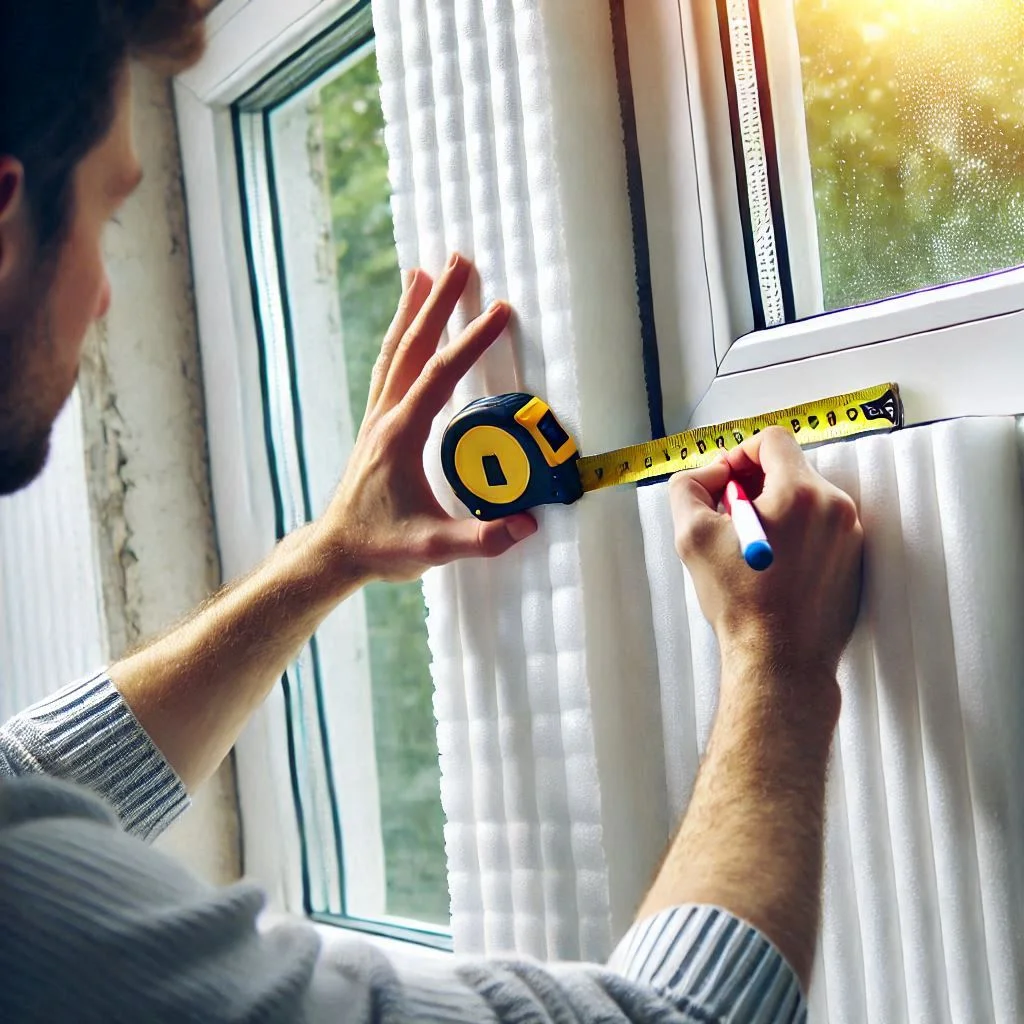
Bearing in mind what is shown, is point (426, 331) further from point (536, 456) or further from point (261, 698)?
point (261, 698)

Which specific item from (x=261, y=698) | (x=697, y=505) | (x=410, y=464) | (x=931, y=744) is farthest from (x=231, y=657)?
(x=931, y=744)

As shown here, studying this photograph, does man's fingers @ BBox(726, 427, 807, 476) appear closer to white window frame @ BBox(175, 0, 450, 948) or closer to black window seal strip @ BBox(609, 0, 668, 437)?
black window seal strip @ BBox(609, 0, 668, 437)

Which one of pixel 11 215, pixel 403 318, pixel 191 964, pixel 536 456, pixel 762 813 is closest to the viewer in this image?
pixel 191 964

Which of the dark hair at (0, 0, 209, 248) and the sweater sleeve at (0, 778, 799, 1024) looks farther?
the dark hair at (0, 0, 209, 248)

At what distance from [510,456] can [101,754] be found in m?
0.48

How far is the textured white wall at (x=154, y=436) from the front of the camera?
1.40 meters

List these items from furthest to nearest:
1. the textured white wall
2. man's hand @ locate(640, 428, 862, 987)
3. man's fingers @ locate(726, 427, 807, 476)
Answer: the textured white wall, man's fingers @ locate(726, 427, 807, 476), man's hand @ locate(640, 428, 862, 987)

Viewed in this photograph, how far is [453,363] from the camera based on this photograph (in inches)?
37.5

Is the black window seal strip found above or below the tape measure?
above

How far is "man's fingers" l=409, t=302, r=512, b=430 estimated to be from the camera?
0.94 meters

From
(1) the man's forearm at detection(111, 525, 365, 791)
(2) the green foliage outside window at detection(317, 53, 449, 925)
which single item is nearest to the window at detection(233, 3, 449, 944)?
(2) the green foliage outside window at detection(317, 53, 449, 925)

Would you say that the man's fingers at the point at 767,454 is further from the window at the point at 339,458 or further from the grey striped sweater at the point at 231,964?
the window at the point at 339,458

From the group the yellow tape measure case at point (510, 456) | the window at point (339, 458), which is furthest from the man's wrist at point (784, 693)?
the window at point (339, 458)

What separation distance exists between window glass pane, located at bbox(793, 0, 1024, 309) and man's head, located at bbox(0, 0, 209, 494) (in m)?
0.55
